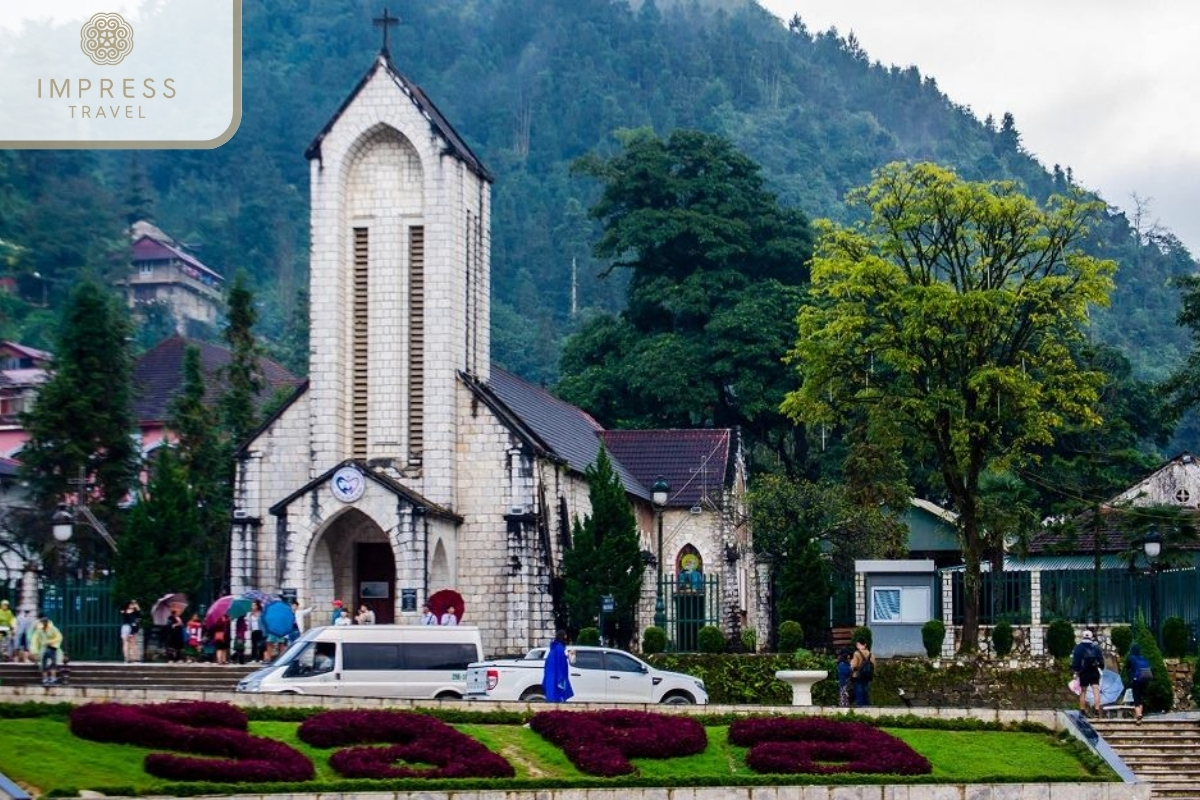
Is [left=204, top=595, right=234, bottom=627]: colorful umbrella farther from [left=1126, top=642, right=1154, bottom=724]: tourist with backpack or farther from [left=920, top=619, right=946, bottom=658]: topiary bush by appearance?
[left=1126, top=642, right=1154, bottom=724]: tourist with backpack

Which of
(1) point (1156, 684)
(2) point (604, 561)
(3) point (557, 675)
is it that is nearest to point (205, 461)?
(2) point (604, 561)

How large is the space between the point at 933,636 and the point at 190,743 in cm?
2069

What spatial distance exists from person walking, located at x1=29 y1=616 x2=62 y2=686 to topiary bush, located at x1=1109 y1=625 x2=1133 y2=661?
839 inches

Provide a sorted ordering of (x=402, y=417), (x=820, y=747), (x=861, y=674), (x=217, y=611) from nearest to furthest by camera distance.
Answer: (x=820, y=747) < (x=861, y=674) < (x=217, y=611) < (x=402, y=417)

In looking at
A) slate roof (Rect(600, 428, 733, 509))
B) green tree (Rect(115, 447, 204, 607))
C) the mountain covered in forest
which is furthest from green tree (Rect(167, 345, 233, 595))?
the mountain covered in forest

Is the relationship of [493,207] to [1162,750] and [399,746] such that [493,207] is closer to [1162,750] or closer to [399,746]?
[1162,750]

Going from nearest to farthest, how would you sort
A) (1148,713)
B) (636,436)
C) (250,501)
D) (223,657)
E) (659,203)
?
(1148,713) < (223,657) < (250,501) < (636,436) < (659,203)

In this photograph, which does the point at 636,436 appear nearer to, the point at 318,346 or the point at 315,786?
the point at 318,346

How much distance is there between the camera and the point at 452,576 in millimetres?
47375

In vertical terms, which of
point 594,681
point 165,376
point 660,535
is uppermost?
point 165,376

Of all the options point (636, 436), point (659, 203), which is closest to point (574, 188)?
point (659, 203)

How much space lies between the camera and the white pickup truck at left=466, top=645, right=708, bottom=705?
117 feet

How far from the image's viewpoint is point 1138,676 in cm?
3653

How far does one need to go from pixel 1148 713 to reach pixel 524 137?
153 m
